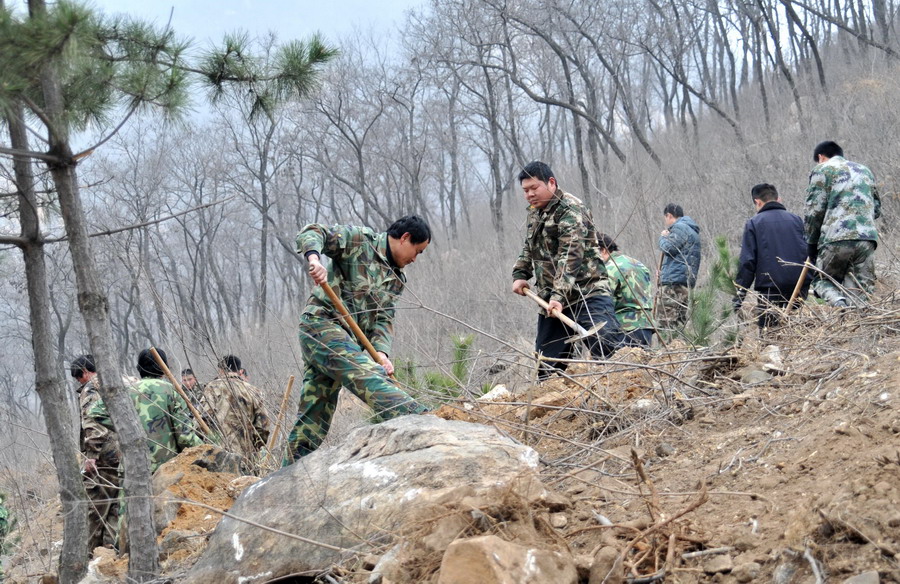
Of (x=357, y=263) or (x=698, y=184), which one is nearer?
(x=357, y=263)

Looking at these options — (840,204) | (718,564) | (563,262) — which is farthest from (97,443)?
(840,204)

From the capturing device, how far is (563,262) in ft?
17.6

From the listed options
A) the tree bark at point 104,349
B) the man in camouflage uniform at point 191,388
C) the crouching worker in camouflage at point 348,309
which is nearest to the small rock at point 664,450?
the crouching worker in camouflage at point 348,309

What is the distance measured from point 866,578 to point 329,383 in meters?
3.47

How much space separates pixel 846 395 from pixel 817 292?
11.6 feet

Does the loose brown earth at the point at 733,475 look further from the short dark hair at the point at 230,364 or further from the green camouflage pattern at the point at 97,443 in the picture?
the green camouflage pattern at the point at 97,443

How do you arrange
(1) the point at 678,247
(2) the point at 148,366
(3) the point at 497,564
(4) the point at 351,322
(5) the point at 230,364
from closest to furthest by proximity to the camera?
(3) the point at 497,564
(4) the point at 351,322
(2) the point at 148,366
(5) the point at 230,364
(1) the point at 678,247

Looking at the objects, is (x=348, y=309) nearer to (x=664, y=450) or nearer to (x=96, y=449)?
(x=664, y=450)

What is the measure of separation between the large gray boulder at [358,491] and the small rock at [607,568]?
42 centimetres

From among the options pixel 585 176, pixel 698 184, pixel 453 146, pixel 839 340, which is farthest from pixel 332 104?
pixel 839 340

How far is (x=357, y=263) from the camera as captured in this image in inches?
197

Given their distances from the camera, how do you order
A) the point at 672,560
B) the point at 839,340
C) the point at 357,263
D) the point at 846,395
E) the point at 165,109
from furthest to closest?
the point at 357,263 → the point at 165,109 → the point at 839,340 → the point at 846,395 → the point at 672,560

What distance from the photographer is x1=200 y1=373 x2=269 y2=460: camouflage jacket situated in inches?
235

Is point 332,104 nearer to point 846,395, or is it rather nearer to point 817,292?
point 817,292
